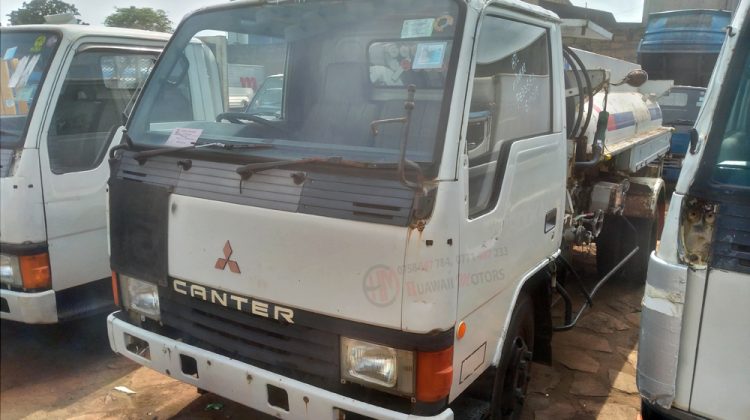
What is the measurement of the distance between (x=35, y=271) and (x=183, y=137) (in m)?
1.50

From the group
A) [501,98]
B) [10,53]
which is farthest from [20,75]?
[501,98]

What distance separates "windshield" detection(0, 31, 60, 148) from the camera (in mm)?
3453

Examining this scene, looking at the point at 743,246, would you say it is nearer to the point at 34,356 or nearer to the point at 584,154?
the point at 584,154

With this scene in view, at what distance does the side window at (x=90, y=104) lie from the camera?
359 centimetres

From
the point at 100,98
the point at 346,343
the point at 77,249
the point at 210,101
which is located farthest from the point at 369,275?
the point at 100,98

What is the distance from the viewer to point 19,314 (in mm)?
3387

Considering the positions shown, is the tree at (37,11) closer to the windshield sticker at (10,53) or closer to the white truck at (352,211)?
the windshield sticker at (10,53)

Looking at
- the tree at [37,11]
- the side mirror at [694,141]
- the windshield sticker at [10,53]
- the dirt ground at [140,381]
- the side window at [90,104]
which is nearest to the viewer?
the side mirror at [694,141]

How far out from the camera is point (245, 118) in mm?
2934

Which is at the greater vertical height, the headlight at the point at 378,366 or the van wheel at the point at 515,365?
the headlight at the point at 378,366

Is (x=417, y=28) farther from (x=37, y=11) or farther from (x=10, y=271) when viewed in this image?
(x=37, y=11)

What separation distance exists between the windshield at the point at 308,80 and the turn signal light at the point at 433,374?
708mm

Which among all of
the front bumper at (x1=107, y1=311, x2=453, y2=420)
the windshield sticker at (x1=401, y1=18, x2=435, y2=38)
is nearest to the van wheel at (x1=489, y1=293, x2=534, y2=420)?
the front bumper at (x1=107, y1=311, x2=453, y2=420)

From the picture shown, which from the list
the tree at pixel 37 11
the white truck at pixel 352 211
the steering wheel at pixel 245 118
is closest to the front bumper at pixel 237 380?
the white truck at pixel 352 211
